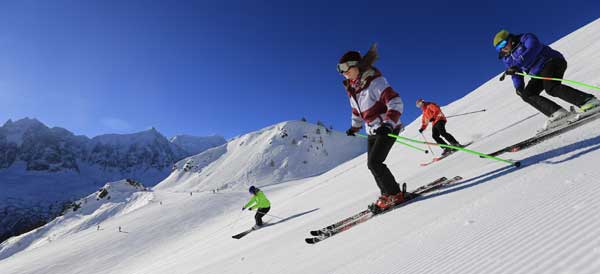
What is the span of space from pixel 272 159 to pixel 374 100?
173ft

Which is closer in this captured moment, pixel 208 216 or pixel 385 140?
pixel 385 140

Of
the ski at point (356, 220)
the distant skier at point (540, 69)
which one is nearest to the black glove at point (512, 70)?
the distant skier at point (540, 69)

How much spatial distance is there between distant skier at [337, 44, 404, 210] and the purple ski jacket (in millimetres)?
3066

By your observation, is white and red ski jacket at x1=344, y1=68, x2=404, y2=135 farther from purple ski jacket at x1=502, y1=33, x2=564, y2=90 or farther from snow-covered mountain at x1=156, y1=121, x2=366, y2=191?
snow-covered mountain at x1=156, y1=121, x2=366, y2=191

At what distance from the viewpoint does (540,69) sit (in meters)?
5.86

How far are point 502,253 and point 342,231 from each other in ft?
9.22

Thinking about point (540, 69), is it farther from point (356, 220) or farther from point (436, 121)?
point (356, 220)

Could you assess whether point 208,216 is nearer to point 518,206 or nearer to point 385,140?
point 385,140

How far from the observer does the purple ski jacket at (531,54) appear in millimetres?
5824

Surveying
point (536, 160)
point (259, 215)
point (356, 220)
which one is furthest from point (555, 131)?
point (259, 215)

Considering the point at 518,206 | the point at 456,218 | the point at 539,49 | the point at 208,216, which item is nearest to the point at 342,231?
the point at 456,218

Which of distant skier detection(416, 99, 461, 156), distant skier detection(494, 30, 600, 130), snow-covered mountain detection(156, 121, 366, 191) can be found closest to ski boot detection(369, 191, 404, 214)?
distant skier detection(494, 30, 600, 130)

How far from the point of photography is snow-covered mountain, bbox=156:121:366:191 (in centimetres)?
5344

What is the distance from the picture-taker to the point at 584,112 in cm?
517
